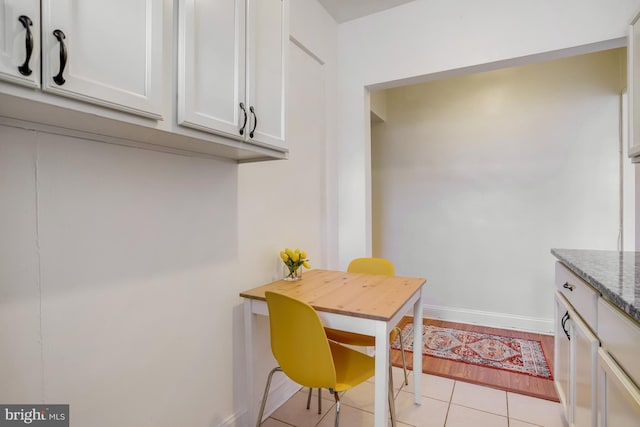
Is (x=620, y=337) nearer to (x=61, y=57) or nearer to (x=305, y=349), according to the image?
(x=305, y=349)

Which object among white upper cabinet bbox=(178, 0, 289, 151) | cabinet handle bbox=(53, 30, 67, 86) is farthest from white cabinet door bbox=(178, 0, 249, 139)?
cabinet handle bbox=(53, 30, 67, 86)

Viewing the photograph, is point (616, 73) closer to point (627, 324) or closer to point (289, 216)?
point (627, 324)

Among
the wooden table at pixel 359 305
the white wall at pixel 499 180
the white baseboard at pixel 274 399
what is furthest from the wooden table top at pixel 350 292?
the white wall at pixel 499 180

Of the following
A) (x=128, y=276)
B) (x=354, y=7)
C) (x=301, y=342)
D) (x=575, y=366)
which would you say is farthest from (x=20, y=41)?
(x=354, y=7)

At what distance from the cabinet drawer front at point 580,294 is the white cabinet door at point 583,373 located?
4 centimetres

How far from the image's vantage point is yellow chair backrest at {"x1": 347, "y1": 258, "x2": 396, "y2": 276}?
7.19 feet

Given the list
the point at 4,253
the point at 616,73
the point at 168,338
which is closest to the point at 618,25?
the point at 616,73

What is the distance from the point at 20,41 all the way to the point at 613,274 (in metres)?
1.92

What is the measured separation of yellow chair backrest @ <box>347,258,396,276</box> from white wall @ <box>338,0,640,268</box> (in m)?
0.31

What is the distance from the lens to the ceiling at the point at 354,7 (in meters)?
2.42

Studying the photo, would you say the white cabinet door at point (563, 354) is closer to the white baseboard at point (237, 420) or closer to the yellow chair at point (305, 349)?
the yellow chair at point (305, 349)

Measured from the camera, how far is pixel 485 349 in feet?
8.82

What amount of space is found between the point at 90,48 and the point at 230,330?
1356mm

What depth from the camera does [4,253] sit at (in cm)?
91
